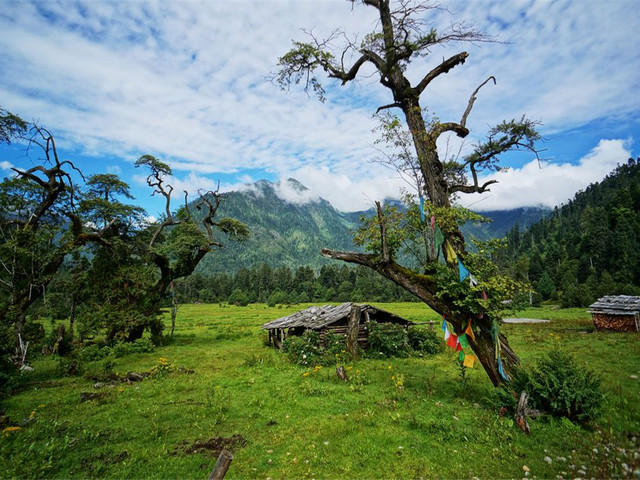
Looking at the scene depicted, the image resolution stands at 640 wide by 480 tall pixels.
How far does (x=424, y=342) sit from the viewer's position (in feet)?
65.8

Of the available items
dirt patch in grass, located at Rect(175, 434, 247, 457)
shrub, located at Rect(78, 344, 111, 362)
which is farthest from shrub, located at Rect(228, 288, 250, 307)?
dirt patch in grass, located at Rect(175, 434, 247, 457)

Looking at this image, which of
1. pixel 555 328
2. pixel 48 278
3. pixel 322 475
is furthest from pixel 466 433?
pixel 555 328

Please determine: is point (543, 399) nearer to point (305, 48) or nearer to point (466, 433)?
point (466, 433)

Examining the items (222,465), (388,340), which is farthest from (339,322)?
(222,465)

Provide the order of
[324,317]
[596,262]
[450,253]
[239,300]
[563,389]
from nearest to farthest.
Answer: [563,389]
[450,253]
[324,317]
[239,300]
[596,262]

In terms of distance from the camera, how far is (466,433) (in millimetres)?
7691

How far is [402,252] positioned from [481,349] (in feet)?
12.4

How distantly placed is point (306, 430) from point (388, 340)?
11.9m

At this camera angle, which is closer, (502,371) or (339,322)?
(502,371)

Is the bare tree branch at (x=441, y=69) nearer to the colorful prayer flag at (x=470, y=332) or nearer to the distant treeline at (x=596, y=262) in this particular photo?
the colorful prayer flag at (x=470, y=332)

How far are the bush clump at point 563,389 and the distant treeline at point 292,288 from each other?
70371 millimetres

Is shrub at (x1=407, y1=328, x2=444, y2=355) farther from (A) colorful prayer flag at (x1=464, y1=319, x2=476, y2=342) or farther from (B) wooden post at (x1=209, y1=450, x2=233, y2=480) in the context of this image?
(B) wooden post at (x1=209, y1=450, x2=233, y2=480)

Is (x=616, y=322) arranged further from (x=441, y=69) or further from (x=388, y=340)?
(x=441, y=69)

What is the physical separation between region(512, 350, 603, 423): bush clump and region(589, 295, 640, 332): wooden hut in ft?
78.0
